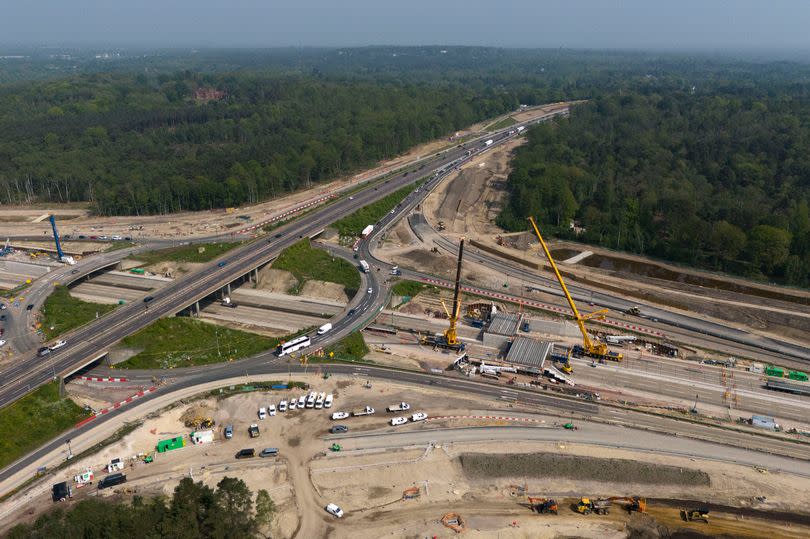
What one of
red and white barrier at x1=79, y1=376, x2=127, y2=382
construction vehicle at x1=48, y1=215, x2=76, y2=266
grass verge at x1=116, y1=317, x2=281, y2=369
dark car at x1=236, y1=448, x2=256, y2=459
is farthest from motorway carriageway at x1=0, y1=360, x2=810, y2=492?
construction vehicle at x1=48, y1=215, x2=76, y2=266

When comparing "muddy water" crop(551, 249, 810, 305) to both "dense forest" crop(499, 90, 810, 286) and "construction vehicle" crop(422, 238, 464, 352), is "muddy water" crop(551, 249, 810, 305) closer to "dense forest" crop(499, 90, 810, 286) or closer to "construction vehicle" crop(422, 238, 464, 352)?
"dense forest" crop(499, 90, 810, 286)

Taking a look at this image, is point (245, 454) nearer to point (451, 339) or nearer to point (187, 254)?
point (451, 339)

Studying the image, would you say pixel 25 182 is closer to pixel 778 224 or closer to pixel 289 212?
pixel 289 212

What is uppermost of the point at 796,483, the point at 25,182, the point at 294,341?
the point at 25,182

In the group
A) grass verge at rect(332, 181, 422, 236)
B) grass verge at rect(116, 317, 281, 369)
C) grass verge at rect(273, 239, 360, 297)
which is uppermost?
grass verge at rect(332, 181, 422, 236)

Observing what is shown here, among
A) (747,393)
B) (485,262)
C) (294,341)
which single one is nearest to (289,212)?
(485,262)

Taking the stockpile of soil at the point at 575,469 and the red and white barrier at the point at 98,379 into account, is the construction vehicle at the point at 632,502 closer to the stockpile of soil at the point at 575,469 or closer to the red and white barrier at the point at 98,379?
the stockpile of soil at the point at 575,469
